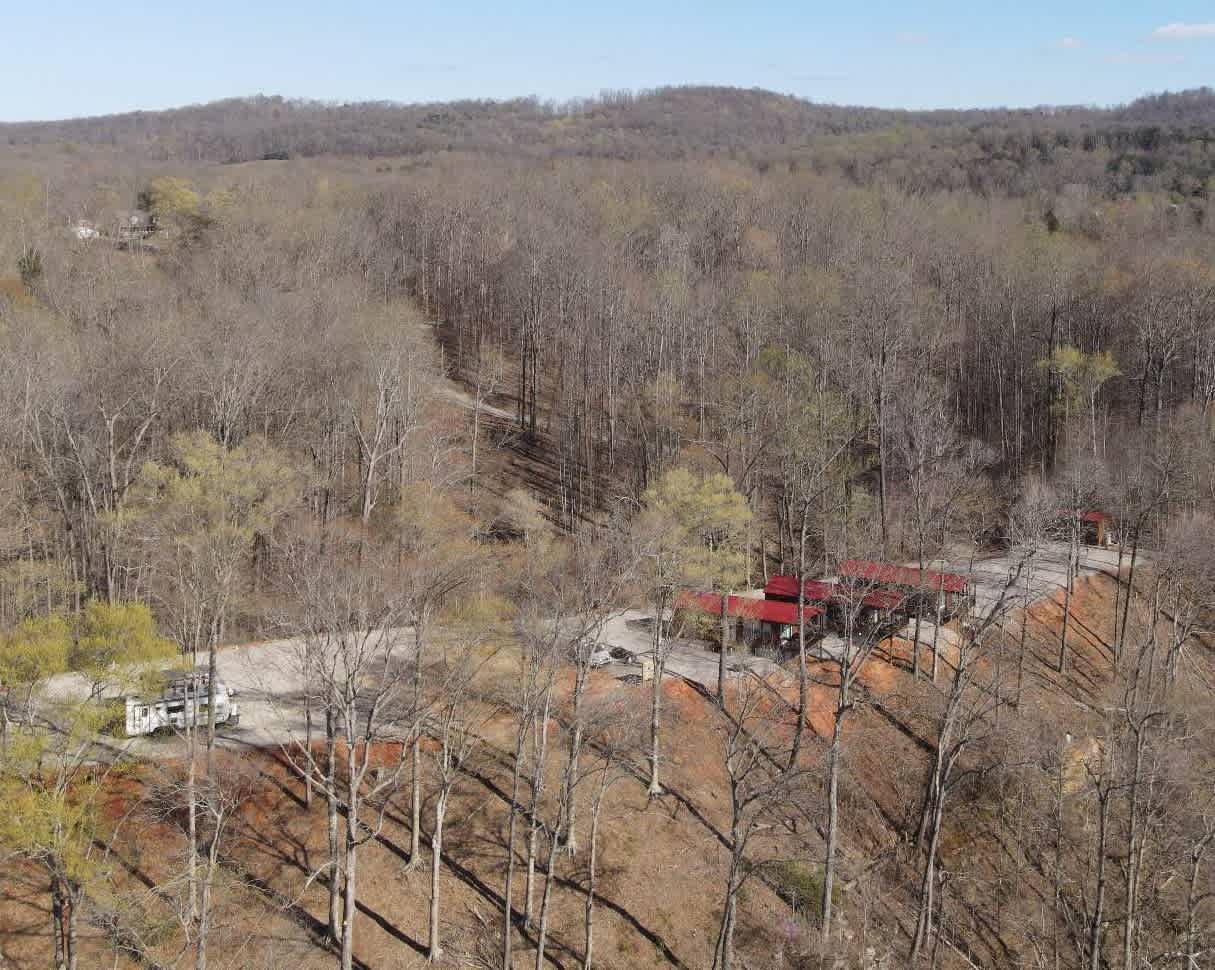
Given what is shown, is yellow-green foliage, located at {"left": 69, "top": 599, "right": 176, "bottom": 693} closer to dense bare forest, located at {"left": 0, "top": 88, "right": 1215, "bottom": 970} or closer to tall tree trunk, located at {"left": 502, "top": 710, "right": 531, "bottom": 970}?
dense bare forest, located at {"left": 0, "top": 88, "right": 1215, "bottom": 970}

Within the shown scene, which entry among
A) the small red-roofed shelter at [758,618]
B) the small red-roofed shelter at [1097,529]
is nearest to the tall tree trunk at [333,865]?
the small red-roofed shelter at [758,618]

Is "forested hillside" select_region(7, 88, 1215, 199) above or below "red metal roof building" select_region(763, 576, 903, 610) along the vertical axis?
above

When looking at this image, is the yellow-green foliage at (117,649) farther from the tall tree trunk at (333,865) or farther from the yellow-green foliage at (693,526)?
the yellow-green foliage at (693,526)

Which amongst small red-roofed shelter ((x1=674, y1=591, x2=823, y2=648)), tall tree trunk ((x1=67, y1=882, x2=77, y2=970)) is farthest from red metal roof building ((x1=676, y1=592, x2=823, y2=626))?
tall tree trunk ((x1=67, y1=882, x2=77, y2=970))

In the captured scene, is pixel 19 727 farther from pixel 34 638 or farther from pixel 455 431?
pixel 455 431

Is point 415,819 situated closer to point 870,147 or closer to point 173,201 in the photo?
point 173,201

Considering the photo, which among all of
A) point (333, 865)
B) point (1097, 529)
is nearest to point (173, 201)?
point (333, 865)
